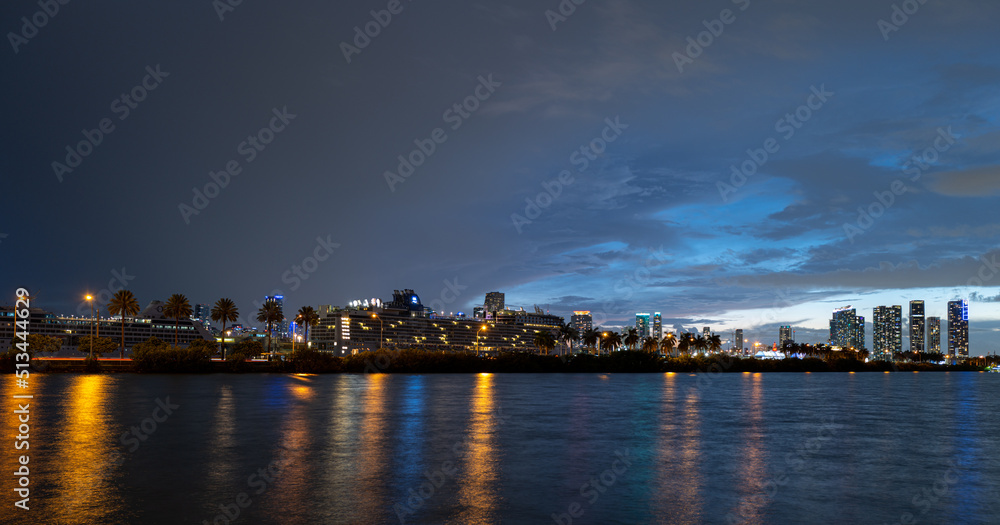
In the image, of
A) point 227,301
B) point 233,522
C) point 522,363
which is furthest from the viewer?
point 522,363

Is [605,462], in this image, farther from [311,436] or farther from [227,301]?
[227,301]

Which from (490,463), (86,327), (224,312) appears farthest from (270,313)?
(490,463)

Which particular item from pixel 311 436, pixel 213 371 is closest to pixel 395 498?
pixel 311 436

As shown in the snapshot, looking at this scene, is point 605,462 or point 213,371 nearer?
point 605,462

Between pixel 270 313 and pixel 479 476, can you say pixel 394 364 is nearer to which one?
pixel 270 313

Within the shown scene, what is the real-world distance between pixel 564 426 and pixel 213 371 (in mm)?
91126

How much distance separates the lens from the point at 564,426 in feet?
131
